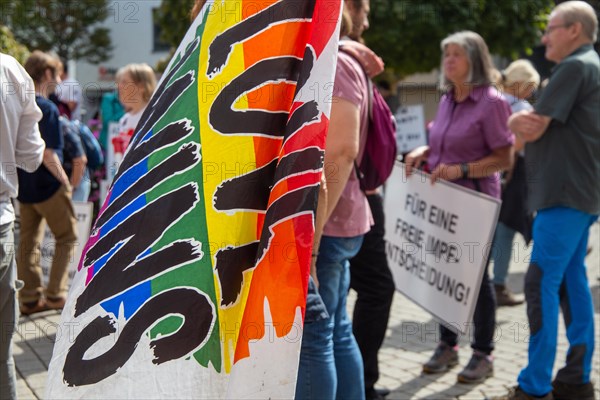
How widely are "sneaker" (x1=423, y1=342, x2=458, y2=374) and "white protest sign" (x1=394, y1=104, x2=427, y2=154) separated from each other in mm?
7541

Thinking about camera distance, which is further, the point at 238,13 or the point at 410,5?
the point at 410,5

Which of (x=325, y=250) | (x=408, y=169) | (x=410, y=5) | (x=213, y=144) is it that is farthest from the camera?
(x=410, y=5)

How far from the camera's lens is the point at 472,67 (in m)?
4.84

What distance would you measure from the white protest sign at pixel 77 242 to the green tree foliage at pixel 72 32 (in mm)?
36745

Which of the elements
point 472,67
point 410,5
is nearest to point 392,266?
point 472,67

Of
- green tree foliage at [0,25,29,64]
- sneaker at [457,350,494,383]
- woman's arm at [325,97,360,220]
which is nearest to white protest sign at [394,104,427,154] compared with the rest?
green tree foliage at [0,25,29,64]

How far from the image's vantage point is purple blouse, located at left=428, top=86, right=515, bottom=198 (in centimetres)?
478

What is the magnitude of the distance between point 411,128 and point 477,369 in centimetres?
812

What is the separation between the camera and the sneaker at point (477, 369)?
469 cm

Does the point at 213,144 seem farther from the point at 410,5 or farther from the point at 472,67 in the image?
the point at 410,5

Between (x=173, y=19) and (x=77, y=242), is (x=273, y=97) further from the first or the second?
(x=173, y=19)

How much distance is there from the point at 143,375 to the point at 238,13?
115cm

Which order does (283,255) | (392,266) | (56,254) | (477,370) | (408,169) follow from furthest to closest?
(56,254)
(392,266)
(408,169)
(477,370)
(283,255)

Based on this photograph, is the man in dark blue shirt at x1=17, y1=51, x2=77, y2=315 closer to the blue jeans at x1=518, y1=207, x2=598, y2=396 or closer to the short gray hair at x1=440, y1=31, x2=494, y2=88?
the short gray hair at x1=440, y1=31, x2=494, y2=88
